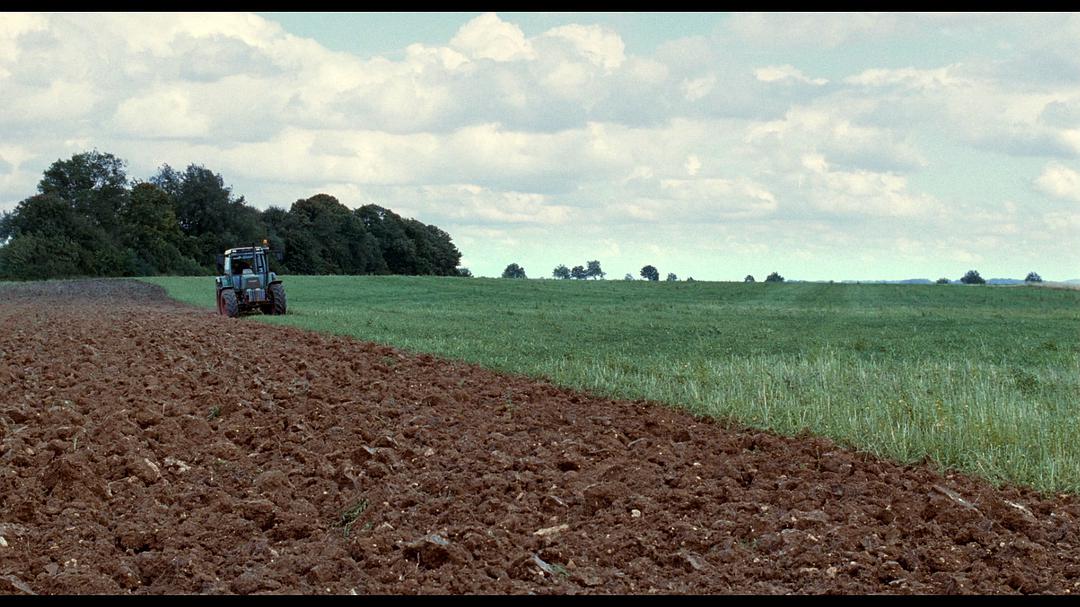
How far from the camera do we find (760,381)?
13.3 m

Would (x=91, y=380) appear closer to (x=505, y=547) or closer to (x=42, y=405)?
(x=42, y=405)

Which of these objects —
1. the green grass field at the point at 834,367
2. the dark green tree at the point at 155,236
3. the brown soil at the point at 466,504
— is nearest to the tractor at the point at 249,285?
the green grass field at the point at 834,367

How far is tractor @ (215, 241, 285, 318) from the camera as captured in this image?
28328 mm

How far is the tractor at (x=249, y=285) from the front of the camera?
1115 inches

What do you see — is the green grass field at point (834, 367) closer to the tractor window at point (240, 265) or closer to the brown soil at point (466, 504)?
the brown soil at point (466, 504)

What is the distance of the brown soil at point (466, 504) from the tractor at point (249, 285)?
15.8m

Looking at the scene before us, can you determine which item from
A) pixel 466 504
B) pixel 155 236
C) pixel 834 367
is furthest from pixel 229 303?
pixel 155 236

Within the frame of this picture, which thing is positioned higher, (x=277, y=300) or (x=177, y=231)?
(x=177, y=231)

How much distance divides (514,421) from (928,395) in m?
5.35

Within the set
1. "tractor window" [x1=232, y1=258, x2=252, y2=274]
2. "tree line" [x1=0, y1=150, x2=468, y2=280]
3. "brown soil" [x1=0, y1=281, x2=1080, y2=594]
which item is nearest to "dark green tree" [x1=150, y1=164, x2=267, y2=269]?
"tree line" [x1=0, y1=150, x2=468, y2=280]

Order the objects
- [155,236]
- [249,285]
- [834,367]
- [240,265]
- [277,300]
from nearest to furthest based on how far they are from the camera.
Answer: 1. [834,367]
2. [249,285]
3. [277,300]
4. [240,265]
5. [155,236]

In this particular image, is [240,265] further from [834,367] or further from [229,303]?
[834,367]

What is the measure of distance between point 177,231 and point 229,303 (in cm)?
6486

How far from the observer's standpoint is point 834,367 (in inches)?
597
